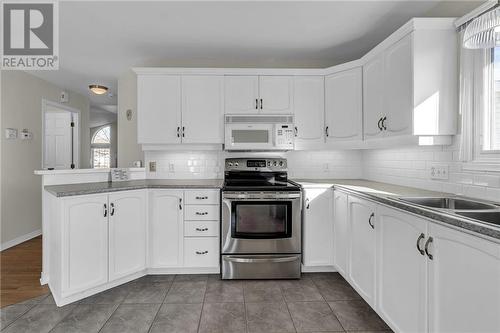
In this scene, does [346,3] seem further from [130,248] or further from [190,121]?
[130,248]

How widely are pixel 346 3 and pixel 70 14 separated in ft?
8.06

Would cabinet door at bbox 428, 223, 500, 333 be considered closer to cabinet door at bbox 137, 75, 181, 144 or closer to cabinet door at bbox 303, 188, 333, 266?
cabinet door at bbox 303, 188, 333, 266

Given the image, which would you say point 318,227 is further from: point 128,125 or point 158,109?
point 128,125

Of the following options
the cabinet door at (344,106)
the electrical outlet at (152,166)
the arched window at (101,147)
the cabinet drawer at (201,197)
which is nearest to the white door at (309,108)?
the cabinet door at (344,106)

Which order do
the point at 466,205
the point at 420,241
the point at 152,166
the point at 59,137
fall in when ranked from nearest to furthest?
the point at 420,241, the point at 466,205, the point at 152,166, the point at 59,137

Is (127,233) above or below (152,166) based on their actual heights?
below

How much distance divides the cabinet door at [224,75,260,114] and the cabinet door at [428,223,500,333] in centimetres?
213

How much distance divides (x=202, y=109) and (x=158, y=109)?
0.50 meters

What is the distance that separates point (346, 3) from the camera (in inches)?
85.8

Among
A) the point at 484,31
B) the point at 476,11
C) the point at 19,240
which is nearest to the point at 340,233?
the point at 484,31

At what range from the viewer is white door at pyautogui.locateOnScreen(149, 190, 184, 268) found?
2.57 meters

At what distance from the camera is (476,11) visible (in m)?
1.71

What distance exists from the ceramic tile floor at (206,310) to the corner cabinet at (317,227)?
0.23 meters

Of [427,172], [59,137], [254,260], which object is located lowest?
[254,260]
